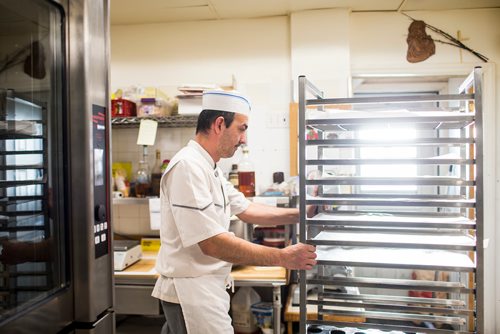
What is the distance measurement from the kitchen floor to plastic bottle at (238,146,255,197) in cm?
116

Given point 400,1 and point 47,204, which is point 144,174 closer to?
point 47,204

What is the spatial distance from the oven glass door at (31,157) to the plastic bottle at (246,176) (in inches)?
68.7

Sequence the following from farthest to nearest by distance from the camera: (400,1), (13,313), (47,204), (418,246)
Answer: (400,1)
(418,246)
(47,204)
(13,313)

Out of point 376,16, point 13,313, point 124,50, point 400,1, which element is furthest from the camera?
point 124,50

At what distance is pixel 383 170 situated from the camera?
333cm

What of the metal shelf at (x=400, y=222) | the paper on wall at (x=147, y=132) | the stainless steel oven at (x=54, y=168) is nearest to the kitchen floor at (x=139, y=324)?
the paper on wall at (x=147, y=132)

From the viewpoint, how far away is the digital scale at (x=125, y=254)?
2.37m

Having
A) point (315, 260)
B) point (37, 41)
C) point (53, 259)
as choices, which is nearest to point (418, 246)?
point (315, 260)

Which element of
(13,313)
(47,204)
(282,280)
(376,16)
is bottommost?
(282,280)

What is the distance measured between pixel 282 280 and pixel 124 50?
2.11 meters

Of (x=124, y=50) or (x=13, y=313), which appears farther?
(x=124, y=50)

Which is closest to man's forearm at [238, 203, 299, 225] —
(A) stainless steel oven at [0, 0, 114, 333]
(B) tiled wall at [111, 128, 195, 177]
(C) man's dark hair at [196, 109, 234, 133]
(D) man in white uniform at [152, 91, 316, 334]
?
(D) man in white uniform at [152, 91, 316, 334]

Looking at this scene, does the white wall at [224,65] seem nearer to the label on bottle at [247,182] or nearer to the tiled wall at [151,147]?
the tiled wall at [151,147]

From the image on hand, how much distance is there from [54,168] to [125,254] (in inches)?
59.5
